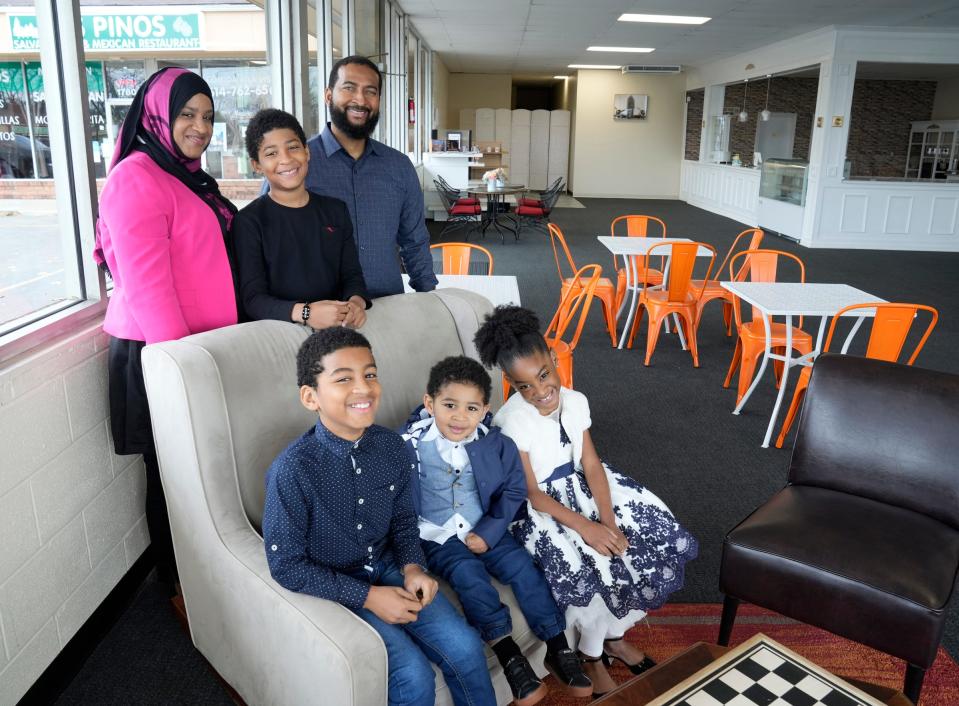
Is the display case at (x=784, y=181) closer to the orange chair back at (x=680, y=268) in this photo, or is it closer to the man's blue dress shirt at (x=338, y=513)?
the orange chair back at (x=680, y=268)

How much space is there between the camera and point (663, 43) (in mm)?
12039

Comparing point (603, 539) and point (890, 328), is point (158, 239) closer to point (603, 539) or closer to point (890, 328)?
point (603, 539)

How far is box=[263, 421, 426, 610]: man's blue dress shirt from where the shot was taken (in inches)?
60.8

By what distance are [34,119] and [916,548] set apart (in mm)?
2700

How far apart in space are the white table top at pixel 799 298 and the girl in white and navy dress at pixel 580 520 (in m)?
1.80

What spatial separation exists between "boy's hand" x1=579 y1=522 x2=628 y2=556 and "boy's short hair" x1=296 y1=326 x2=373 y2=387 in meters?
0.78

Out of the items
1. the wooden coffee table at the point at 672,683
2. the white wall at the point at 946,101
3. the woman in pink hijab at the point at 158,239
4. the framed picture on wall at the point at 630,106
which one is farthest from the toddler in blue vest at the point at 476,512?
the framed picture on wall at the point at 630,106

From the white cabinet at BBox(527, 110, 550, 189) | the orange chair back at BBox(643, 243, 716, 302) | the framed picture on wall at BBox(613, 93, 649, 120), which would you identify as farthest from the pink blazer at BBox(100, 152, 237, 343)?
the white cabinet at BBox(527, 110, 550, 189)

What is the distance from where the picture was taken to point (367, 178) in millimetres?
2719

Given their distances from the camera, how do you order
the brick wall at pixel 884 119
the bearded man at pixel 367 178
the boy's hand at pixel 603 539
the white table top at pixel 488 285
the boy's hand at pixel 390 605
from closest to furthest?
the boy's hand at pixel 390 605, the boy's hand at pixel 603 539, the bearded man at pixel 367 178, the white table top at pixel 488 285, the brick wall at pixel 884 119

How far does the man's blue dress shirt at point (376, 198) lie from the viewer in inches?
105

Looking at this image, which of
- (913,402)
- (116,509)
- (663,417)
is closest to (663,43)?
(663,417)

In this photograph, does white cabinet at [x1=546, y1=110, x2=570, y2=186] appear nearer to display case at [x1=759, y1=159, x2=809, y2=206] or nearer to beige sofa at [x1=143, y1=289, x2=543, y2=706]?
display case at [x1=759, y1=159, x2=809, y2=206]

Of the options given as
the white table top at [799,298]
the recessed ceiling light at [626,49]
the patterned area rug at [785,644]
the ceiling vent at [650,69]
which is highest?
the ceiling vent at [650,69]
